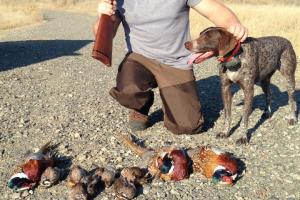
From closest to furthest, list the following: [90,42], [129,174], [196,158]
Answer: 1. [129,174]
2. [196,158]
3. [90,42]

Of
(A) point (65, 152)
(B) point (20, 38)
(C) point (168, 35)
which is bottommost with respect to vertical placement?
(B) point (20, 38)

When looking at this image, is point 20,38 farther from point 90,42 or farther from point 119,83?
point 119,83

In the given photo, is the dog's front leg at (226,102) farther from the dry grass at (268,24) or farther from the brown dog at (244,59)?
the dry grass at (268,24)

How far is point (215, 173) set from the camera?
4691 millimetres

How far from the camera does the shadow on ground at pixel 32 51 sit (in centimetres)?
1205

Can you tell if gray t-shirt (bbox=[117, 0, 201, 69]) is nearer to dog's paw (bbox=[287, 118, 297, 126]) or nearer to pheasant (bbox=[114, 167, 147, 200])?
dog's paw (bbox=[287, 118, 297, 126])

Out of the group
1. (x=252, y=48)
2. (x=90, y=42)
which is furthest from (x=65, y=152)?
(x=90, y=42)

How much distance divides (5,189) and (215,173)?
83.5 inches

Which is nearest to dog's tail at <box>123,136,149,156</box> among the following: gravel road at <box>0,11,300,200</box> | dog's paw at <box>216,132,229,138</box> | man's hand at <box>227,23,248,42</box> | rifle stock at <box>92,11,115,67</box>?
gravel road at <box>0,11,300,200</box>

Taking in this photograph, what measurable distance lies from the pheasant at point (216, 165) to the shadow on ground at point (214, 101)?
1648 mm

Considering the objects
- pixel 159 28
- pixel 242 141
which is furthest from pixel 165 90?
pixel 242 141

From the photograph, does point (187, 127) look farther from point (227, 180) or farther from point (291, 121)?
point (291, 121)

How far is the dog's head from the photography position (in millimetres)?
5371

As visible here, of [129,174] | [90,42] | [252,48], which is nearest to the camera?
[129,174]
